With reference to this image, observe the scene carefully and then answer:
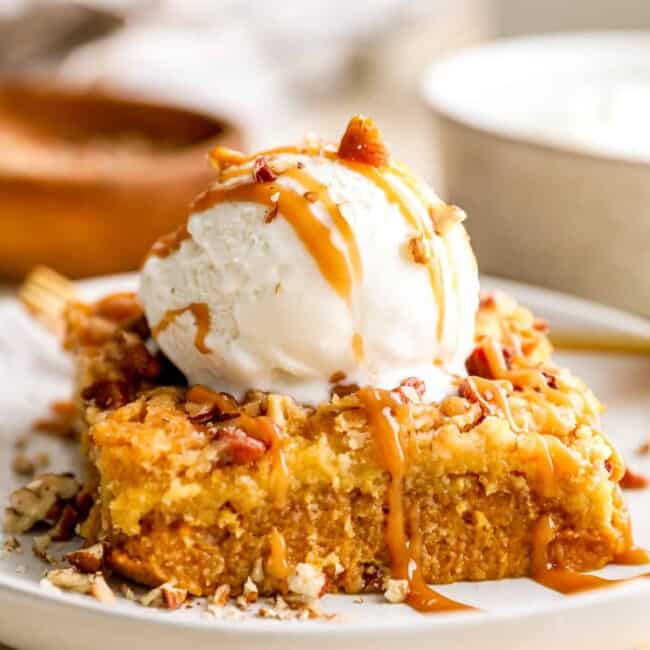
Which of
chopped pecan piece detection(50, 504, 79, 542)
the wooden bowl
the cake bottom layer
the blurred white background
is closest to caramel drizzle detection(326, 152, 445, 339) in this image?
the cake bottom layer

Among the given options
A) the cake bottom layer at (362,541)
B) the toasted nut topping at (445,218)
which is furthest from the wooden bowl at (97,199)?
the cake bottom layer at (362,541)

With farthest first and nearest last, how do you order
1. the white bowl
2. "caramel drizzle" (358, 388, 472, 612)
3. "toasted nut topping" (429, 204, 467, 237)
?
the white bowl < "toasted nut topping" (429, 204, 467, 237) < "caramel drizzle" (358, 388, 472, 612)

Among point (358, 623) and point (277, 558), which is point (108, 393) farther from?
point (358, 623)

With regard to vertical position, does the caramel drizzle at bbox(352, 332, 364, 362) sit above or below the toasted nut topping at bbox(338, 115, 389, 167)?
below

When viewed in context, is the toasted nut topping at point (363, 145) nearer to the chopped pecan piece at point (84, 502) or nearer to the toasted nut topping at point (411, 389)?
the toasted nut topping at point (411, 389)

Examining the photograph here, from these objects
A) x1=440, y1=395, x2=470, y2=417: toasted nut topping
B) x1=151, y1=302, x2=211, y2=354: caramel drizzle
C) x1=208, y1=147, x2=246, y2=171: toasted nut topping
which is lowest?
x1=440, y1=395, x2=470, y2=417: toasted nut topping

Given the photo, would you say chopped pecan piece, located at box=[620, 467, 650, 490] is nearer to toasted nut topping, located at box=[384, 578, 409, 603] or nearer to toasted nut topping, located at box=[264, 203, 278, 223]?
toasted nut topping, located at box=[384, 578, 409, 603]
